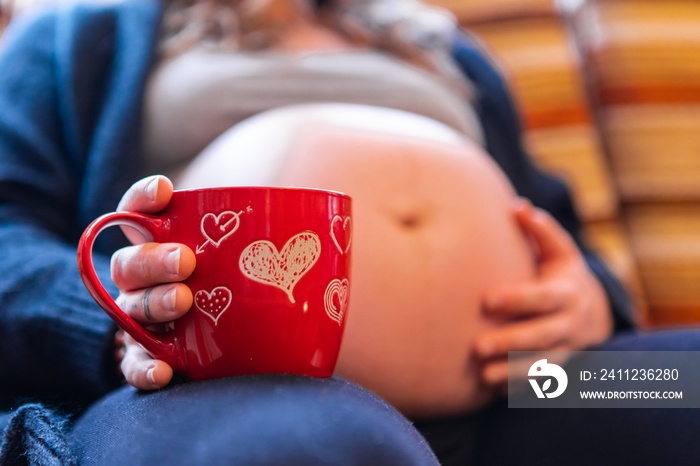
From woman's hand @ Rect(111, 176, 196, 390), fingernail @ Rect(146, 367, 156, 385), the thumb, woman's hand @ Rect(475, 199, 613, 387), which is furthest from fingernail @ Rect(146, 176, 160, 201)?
the thumb

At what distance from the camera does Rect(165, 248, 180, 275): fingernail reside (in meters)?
0.35

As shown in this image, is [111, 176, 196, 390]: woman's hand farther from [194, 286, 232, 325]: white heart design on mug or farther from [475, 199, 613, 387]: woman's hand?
[475, 199, 613, 387]: woman's hand

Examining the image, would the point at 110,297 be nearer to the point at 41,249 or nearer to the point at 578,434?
the point at 41,249

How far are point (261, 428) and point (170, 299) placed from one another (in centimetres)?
11

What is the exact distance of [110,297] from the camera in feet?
1.14

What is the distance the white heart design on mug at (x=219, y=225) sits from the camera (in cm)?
35

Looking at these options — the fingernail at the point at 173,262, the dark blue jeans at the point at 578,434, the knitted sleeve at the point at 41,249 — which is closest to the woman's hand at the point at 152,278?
the fingernail at the point at 173,262

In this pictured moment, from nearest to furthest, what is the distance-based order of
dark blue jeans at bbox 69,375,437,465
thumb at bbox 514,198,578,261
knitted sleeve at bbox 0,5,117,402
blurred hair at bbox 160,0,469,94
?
dark blue jeans at bbox 69,375,437,465 → knitted sleeve at bbox 0,5,117,402 → thumb at bbox 514,198,578,261 → blurred hair at bbox 160,0,469,94

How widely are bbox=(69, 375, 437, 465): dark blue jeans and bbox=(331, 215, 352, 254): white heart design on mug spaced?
0.29 ft

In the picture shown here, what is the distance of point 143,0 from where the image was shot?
2.93 ft

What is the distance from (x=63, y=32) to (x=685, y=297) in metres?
1.27

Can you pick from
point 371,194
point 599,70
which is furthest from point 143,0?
point 599,70

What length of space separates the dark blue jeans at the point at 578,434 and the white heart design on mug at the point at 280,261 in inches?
12.9

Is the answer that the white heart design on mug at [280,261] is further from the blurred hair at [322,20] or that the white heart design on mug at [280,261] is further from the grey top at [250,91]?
the blurred hair at [322,20]
